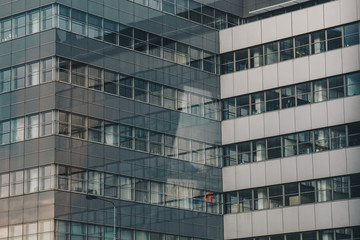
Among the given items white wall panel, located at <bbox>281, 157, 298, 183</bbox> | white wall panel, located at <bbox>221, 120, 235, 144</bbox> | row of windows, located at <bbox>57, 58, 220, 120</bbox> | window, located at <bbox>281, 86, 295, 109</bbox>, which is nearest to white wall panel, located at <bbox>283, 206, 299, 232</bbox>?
white wall panel, located at <bbox>281, 157, 298, 183</bbox>

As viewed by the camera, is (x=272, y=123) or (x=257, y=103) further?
(x=257, y=103)

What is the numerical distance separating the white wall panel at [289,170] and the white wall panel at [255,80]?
7.43m

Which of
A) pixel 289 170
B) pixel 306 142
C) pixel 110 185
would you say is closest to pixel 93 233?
pixel 110 185

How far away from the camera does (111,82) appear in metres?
66.9

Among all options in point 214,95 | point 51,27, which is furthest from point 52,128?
point 214,95

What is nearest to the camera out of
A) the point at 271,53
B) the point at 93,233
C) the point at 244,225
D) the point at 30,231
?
the point at 30,231

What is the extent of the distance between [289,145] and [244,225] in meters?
8.28

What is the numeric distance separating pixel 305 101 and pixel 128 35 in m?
16.4

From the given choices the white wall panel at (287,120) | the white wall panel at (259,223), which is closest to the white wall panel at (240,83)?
the white wall panel at (287,120)

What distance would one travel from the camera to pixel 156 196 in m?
68.6

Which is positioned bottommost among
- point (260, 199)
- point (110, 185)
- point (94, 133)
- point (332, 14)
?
point (260, 199)

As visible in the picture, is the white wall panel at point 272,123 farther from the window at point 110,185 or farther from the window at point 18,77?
the window at point 18,77

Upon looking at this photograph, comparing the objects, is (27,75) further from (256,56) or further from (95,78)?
(256,56)

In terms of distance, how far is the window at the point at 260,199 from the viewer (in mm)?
71750
